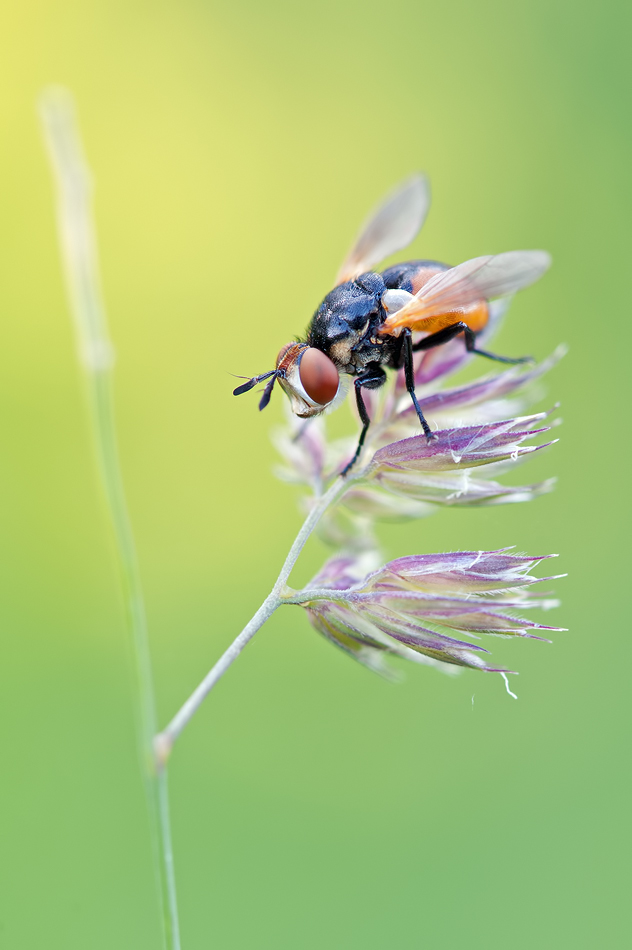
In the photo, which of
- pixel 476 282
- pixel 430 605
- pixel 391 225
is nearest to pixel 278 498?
pixel 391 225

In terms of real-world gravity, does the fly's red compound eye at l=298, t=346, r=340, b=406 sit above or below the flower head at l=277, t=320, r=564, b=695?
above

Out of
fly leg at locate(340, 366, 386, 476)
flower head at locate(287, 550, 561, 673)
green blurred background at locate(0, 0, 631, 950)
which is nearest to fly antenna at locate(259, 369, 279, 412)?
fly leg at locate(340, 366, 386, 476)

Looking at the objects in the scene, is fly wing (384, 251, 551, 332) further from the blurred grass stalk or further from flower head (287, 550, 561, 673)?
the blurred grass stalk

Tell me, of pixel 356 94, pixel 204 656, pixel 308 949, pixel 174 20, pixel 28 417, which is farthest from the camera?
pixel 356 94

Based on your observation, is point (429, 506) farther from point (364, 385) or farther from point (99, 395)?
point (99, 395)

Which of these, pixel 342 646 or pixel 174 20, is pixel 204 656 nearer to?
pixel 342 646

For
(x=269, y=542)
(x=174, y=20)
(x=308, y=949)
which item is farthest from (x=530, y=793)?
(x=174, y=20)

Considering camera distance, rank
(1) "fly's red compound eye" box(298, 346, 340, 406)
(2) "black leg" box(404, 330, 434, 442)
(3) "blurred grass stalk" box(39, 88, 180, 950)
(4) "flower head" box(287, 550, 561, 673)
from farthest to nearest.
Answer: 1. (2) "black leg" box(404, 330, 434, 442)
2. (1) "fly's red compound eye" box(298, 346, 340, 406)
3. (4) "flower head" box(287, 550, 561, 673)
4. (3) "blurred grass stalk" box(39, 88, 180, 950)
